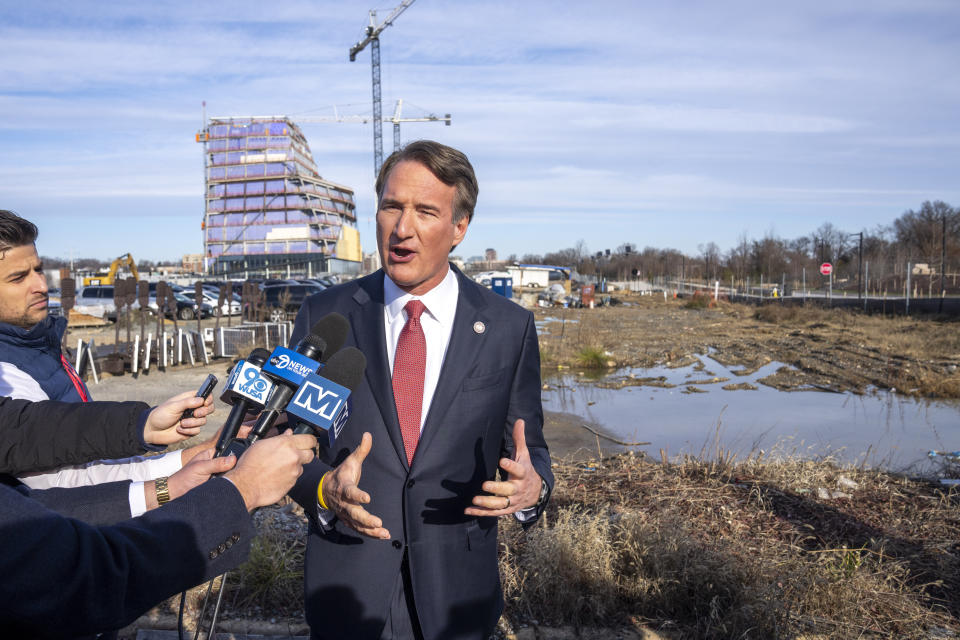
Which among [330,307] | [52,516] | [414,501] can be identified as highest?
[330,307]

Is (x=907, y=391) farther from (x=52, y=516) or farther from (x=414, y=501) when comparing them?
(x=52, y=516)

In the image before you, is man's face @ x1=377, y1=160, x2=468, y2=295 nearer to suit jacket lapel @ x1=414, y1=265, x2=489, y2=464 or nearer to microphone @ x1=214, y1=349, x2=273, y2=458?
suit jacket lapel @ x1=414, y1=265, x2=489, y2=464

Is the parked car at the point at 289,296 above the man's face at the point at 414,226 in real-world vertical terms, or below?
below

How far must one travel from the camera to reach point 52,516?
3.98 feet

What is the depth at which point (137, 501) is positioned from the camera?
2.01 m

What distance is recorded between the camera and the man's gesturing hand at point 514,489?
6.12 feet

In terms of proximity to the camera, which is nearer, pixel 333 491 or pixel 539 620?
pixel 333 491

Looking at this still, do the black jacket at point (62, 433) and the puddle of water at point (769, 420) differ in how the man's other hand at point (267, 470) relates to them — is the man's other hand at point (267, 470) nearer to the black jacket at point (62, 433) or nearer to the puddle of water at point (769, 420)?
the black jacket at point (62, 433)

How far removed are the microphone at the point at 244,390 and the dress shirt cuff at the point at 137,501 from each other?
53cm

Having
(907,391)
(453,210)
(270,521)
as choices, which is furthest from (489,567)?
(907,391)

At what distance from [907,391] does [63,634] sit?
14.9 m

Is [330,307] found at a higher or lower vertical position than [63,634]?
higher

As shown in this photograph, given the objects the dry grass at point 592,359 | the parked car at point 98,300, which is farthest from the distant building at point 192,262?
the dry grass at point 592,359

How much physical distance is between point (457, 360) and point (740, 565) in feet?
8.67
